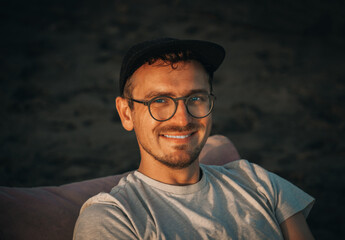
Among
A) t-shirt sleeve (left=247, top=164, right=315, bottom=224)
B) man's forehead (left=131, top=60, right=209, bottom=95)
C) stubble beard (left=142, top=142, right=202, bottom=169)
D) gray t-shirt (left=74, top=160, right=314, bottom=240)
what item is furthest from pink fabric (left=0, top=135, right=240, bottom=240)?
t-shirt sleeve (left=247, top=164, right=315, bottom=224)

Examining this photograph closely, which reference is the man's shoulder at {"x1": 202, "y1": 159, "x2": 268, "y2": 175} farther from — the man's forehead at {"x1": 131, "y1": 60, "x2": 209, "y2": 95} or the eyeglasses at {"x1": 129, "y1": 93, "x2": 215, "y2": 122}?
the man's forehead at {"x1": 131, "y1": 60, "x2": 209, "y2": 95}

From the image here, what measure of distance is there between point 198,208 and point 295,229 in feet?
1.96

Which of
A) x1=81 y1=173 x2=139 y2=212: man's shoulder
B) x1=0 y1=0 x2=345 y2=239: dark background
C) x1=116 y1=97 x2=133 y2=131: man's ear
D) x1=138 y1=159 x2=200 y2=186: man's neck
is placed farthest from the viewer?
x1=0 y1=0 x2=345 y2=239: dark background

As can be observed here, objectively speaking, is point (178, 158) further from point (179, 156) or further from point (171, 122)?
point (171, 122)

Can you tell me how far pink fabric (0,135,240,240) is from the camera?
1342mm

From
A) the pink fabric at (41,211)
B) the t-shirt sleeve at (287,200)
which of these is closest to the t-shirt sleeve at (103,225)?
the pink fabric at (41,211)

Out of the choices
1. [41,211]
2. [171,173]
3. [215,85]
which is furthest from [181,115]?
[215,85]

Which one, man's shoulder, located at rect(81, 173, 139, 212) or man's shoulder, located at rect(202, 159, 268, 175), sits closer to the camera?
man's shoulder, located at rect(81, 173, 139, 212)

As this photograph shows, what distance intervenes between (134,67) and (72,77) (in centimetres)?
508

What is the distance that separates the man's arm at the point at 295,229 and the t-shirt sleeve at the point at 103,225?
2.93 feet

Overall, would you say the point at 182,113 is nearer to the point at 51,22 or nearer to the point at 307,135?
the point at 307,135

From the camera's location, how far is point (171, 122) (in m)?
1.50

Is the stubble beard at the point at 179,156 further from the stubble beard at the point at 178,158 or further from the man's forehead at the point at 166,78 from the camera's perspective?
the man's forehead at the point at 166,78

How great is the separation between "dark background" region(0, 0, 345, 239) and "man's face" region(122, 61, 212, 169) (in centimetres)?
250
